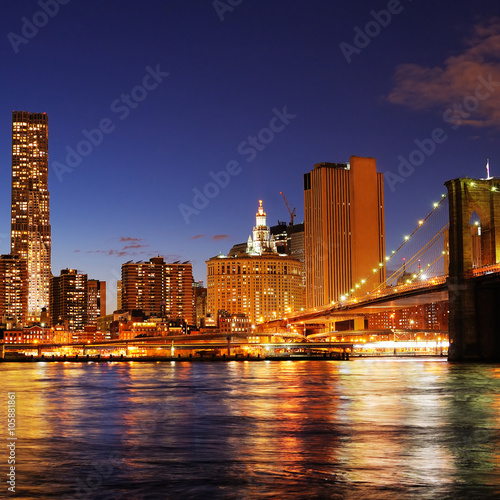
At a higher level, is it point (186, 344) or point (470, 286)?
point (470, 286)

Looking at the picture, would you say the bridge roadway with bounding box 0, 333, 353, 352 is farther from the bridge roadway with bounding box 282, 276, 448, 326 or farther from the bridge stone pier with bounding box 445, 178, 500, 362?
the bridge stone pier with bounding box 445, 178, 500, 362

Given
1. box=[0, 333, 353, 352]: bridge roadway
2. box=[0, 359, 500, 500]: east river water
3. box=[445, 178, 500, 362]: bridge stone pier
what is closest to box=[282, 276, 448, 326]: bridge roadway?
box=[445, 178, 500, 362]: bridge stone pier

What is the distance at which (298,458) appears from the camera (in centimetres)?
2216

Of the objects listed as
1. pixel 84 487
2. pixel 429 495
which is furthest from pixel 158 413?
pixel 429 495

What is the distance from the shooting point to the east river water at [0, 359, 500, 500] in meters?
18.3

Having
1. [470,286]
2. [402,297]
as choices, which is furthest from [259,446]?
[402,297]

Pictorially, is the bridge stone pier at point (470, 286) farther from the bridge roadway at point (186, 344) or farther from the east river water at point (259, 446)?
the bridge roadway at point (186, 344)

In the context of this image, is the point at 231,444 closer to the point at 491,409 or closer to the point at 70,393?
the point at 491,409

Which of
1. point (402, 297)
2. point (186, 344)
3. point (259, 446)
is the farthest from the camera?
point (186, 344)

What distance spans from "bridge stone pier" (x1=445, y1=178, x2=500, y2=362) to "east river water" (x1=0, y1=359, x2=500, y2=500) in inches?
1399

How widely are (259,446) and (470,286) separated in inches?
2376

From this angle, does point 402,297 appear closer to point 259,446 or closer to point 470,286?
point 470,286

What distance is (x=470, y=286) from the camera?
81.1 m

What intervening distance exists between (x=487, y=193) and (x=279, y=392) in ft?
161
